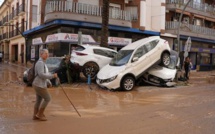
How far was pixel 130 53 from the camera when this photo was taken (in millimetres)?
12586

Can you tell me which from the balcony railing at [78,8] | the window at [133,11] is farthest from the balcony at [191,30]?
the balcony railing at [78,8]

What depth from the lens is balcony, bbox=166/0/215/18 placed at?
28562 mm

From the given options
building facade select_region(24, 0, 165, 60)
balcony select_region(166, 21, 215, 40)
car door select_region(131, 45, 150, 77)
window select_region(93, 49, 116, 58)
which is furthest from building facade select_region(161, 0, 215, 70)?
car door select_region(131, 45, 150, 77)

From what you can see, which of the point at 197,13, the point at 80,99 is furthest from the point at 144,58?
the point at 197,13

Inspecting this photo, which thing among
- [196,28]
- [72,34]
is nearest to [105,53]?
[72,34]

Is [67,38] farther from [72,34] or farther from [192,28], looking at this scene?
[192,28]

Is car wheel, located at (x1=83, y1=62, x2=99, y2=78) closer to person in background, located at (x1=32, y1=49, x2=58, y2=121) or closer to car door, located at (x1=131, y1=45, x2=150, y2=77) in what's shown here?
car door, located at (x1=131, y1=45, x2=150, y2=77)

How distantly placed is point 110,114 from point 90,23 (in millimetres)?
15048

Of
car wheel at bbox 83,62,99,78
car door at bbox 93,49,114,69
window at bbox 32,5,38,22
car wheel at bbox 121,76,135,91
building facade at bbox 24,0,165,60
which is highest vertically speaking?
window at bbox 32,5,38,22

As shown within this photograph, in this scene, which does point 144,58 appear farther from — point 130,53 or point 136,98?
point 136,98

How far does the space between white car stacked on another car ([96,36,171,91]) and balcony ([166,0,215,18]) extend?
53.5 feet

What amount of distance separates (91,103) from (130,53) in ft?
13.9

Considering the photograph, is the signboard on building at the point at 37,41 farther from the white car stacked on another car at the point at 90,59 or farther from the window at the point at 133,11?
the white car stacked on another car at the point at 90,59

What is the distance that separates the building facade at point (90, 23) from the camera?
2083 cm
